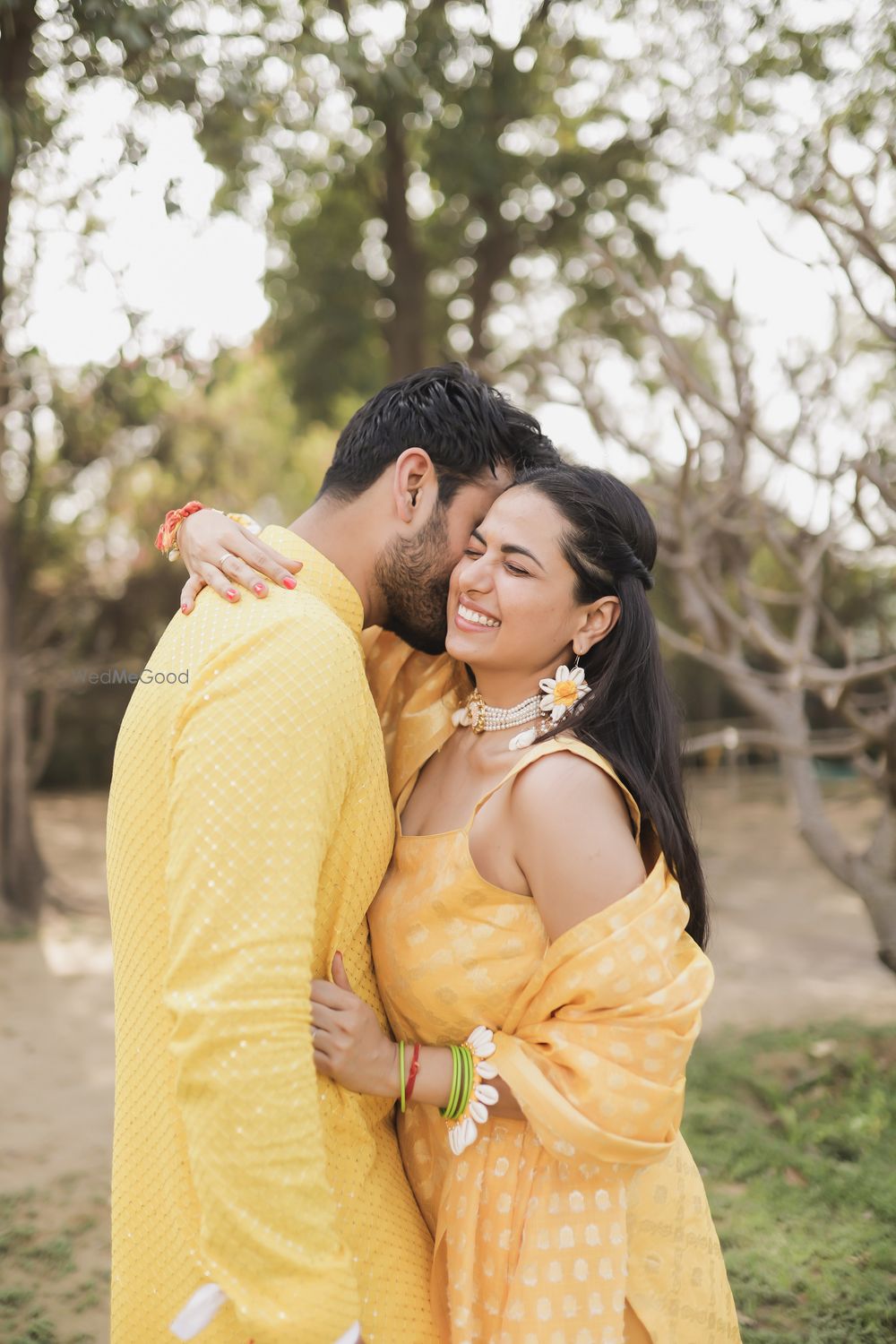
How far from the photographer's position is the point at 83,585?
1418 centimetres

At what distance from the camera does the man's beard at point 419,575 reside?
2.12 m

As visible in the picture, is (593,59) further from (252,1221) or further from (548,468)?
(252,1221)

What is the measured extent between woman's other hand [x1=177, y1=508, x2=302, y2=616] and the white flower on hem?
51 cm

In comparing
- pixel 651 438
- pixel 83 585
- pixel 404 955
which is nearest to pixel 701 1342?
pixel 404 955

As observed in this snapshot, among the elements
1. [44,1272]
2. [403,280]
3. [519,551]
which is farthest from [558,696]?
[403,280]

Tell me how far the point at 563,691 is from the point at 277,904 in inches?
30.0

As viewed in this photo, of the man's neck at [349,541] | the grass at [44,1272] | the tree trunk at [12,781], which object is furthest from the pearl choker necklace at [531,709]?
the tree trunk at [12,781]

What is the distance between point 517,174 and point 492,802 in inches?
360

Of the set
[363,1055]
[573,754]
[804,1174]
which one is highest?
[573,754]

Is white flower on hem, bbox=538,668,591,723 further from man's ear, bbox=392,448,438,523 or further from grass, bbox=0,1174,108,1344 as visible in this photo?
grass, bbox=0,1174,108,1344

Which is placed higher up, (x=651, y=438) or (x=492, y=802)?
(x=651, y=438)

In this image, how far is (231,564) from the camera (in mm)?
1895

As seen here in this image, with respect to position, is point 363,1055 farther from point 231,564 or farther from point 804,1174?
point 804,1174

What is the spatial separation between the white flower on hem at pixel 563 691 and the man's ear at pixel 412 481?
39cm
